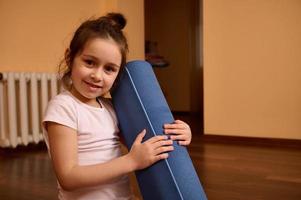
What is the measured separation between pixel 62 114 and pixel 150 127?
207 millimetres

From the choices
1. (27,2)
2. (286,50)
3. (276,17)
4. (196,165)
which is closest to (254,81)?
(286,50)

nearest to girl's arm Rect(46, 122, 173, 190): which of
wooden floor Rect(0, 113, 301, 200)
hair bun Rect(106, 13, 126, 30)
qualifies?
hair bun Rect(106, 13, 126, 30)

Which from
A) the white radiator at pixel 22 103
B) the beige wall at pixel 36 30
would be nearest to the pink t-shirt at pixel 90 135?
the white radiator at pixel 22 103

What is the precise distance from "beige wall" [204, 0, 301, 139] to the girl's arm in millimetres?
2392

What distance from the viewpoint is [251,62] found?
3.10 metres

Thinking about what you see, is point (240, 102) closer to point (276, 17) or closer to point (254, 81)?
point (254, 81)

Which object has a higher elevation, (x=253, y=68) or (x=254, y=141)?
(x=253, y=68)

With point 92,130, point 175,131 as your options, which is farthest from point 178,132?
point 92,130

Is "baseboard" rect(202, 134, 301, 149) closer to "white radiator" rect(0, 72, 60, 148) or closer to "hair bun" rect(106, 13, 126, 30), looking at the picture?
"white radiator" rect(0, 72, 60, 148)

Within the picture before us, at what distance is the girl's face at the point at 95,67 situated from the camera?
2.77 ft

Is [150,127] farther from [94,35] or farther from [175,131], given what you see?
[94,35]

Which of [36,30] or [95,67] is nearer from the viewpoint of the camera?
[95,67]

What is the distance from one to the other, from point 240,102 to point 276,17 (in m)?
0.76

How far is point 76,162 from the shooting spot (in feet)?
2.72
